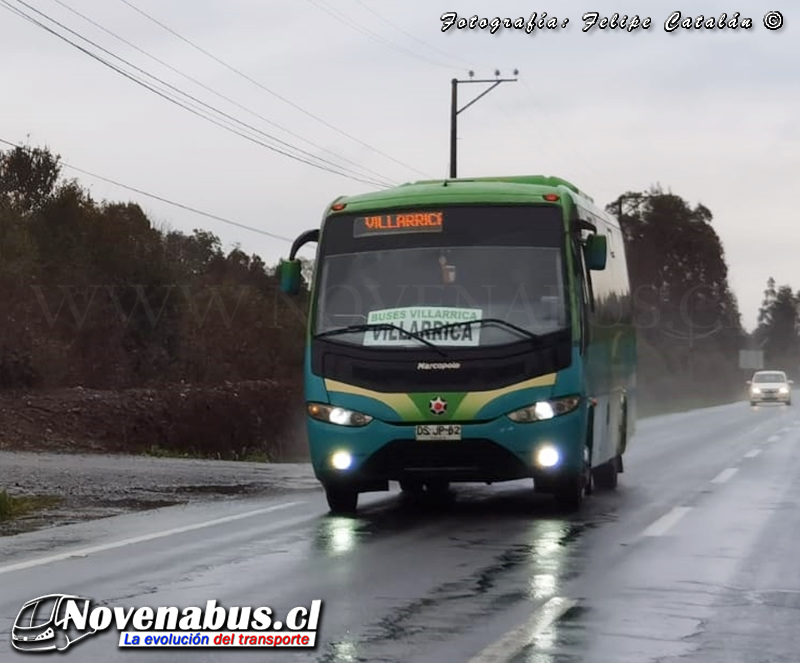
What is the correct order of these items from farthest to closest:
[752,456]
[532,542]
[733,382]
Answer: [733,382], [752,456], [532,542]

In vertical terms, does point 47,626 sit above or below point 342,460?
below

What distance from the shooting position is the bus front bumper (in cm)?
1486

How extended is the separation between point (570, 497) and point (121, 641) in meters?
8.01

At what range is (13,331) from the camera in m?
35.4

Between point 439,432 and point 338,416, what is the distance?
957 mm

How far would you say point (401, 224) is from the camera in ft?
52.1

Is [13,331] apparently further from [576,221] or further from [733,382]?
[733,382]

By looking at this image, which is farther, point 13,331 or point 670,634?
point 13,331

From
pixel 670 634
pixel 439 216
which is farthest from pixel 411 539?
pixel 670 634

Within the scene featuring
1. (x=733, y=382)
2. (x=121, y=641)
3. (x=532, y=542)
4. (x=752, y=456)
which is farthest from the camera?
(x=733, y=382)

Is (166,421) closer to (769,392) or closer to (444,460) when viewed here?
(444,460)

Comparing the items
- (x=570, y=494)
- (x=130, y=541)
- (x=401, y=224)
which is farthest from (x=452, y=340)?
(x=130, y=541)

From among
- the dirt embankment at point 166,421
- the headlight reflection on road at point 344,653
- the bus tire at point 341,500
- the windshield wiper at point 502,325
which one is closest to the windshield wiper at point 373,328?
the windshield wiper at point 502,325

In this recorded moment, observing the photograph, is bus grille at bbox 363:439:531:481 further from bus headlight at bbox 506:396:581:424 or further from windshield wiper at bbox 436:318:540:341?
windshield wiper at bbox 436:318:540:341
